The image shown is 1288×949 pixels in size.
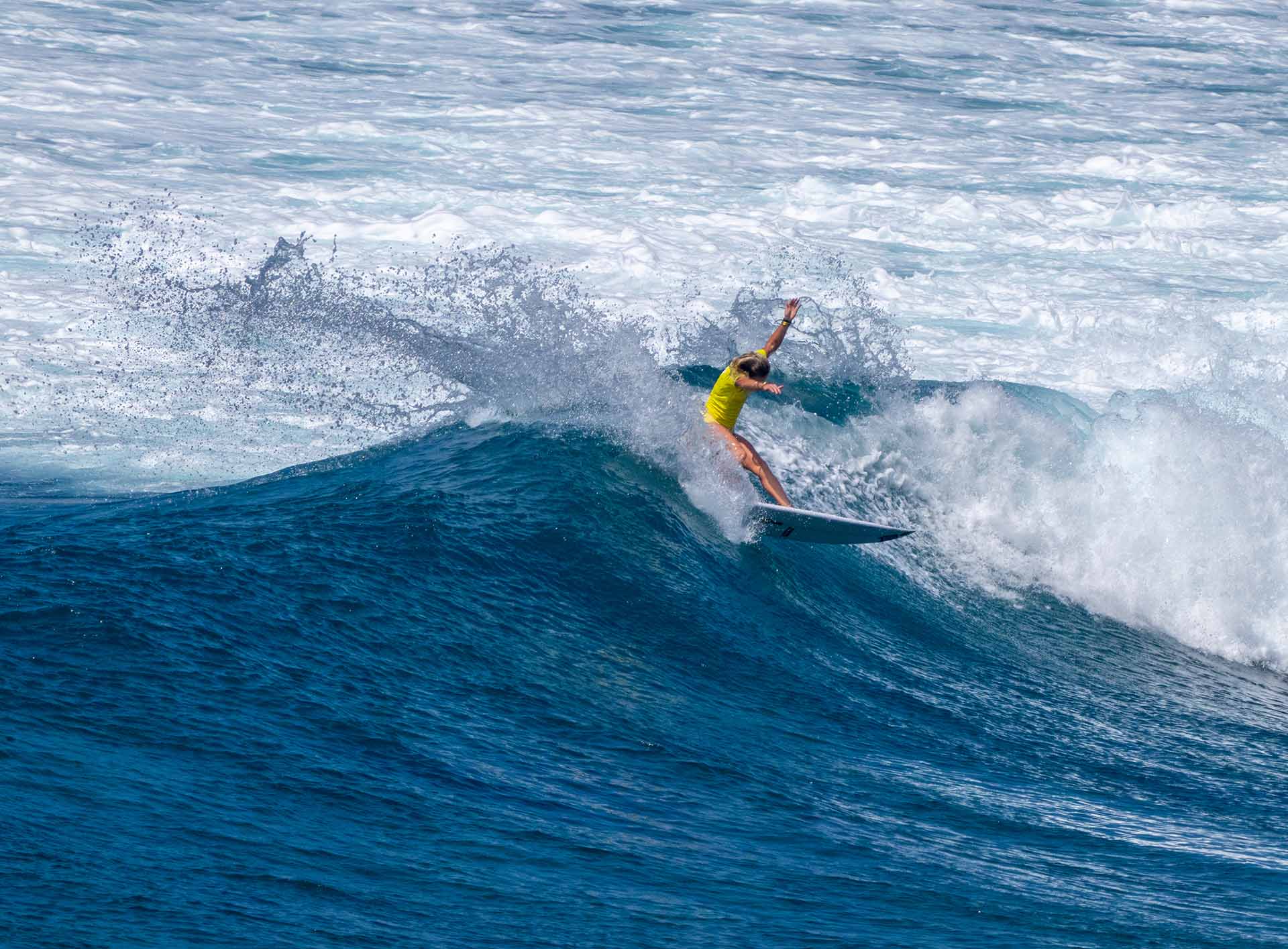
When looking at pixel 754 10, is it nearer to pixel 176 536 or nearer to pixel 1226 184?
pixel 1226 184

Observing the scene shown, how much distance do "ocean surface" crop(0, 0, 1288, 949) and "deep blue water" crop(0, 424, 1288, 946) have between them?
0.04 m

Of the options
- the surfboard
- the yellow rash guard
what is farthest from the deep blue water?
the yellow rash guard

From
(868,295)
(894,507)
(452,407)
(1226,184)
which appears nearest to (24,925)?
(452,407)

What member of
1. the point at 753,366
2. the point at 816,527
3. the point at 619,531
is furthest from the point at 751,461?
the point at 619,531

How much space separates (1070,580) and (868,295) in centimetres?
767

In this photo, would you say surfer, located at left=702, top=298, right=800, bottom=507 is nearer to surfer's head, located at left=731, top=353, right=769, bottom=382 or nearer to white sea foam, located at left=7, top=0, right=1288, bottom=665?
surfer's head, located at left=731, top=353, right=769, bottom=382

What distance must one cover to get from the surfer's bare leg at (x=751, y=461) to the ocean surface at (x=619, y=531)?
173 millimetres

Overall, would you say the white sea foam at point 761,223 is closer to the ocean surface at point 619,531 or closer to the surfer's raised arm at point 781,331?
the ocean surface at point 619,531

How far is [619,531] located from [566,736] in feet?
10.1

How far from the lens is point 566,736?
27.0ft

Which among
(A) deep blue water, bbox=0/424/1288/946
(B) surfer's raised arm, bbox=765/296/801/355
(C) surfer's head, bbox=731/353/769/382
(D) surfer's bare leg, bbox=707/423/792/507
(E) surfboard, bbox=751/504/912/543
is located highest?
(B) surfer's raised arm, bbox=765/296/801/355

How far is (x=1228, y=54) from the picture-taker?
3616cm

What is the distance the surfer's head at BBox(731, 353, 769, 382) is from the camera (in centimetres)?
1079

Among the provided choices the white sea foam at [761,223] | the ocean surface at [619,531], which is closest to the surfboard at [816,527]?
the ocean surface at [619,531]
